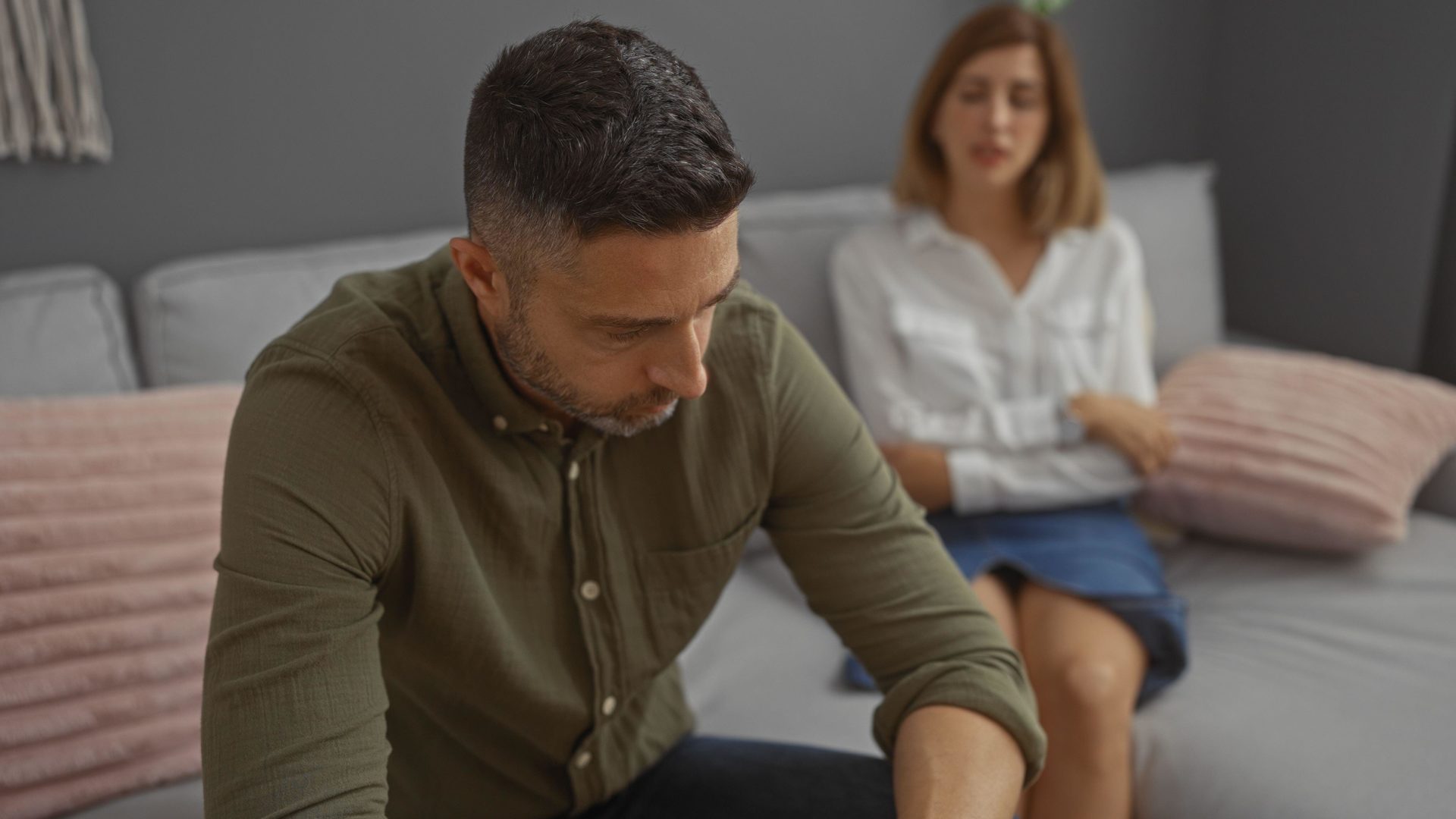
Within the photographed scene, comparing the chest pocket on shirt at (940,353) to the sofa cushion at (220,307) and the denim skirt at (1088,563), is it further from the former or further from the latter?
the sofa cushion at (220,307)

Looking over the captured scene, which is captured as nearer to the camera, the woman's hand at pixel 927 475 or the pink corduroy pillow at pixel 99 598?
the pink corduroy pillow at pixel 99 598

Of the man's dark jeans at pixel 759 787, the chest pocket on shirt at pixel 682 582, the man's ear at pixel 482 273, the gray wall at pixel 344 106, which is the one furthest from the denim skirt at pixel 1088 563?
the gray wall at pixel 344 106

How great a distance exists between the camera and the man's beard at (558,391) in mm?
891

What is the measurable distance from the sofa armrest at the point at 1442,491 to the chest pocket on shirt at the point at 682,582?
1340 mm

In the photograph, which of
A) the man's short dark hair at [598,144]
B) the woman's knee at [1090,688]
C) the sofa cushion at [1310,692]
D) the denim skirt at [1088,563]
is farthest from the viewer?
the denim skirt at [1088,563]

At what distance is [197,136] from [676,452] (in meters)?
1.10

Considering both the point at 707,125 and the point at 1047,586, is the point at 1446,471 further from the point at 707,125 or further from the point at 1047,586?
the point at 707,125

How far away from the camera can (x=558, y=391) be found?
90 centimetres

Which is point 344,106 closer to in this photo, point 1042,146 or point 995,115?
point 995,115

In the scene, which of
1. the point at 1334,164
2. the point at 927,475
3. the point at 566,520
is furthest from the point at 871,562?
the point at 1334,164

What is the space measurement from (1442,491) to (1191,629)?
0.57 meters

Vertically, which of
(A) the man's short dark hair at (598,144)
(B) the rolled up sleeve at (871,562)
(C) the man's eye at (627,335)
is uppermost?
(A) the man's short dark hair at (598,144)

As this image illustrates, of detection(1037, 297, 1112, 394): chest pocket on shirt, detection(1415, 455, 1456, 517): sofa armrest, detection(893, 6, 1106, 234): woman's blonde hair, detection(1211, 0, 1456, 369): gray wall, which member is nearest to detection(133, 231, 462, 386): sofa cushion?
detection(893, 6, 1106, 234): woman's blonde hair

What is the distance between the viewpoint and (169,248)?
1.75 metres
